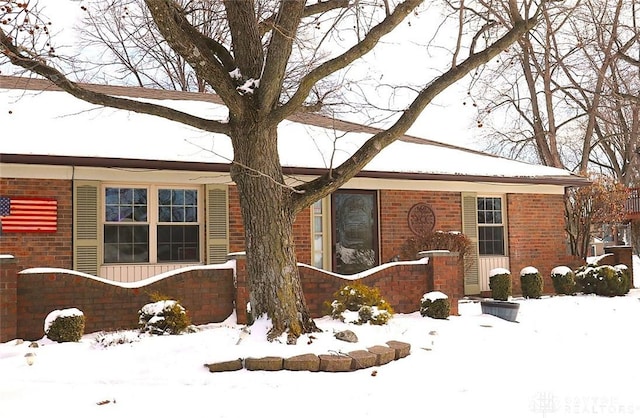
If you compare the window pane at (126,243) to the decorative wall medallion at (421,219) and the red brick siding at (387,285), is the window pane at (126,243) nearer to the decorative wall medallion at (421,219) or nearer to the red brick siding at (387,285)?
the red brick siding at (387,285)

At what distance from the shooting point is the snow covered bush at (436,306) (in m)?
9.72

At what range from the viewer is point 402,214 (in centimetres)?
1310

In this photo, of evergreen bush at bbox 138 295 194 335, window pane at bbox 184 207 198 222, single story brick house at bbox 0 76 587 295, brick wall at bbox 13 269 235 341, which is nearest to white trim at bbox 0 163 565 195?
single story brick house at bbox 0 76 587 295

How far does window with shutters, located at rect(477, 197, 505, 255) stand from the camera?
14266 millimetres

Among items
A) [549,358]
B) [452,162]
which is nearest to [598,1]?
[452,162]

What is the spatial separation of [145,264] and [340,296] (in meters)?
4.10

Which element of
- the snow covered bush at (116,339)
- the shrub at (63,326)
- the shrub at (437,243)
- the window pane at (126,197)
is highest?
the window pane at (126,197)

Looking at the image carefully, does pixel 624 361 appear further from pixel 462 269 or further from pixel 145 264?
pixel 145 264

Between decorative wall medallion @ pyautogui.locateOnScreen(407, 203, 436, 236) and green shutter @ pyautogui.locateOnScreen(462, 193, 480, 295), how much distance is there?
36.0 inches

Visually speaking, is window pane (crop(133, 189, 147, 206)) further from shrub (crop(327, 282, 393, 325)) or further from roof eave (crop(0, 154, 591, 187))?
shrub (crop(327, 282, 393, 325))

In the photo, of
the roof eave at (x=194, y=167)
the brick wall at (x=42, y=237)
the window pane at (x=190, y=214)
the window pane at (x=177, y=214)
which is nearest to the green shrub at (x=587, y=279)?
the roof eave at (x=194, y=167)

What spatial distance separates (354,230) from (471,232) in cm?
296

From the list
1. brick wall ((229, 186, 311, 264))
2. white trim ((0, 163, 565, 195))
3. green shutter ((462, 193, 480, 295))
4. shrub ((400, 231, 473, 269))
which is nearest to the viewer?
white trim ((0, 163, 565, 195))

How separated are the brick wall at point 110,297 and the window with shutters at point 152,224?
2.19 m
